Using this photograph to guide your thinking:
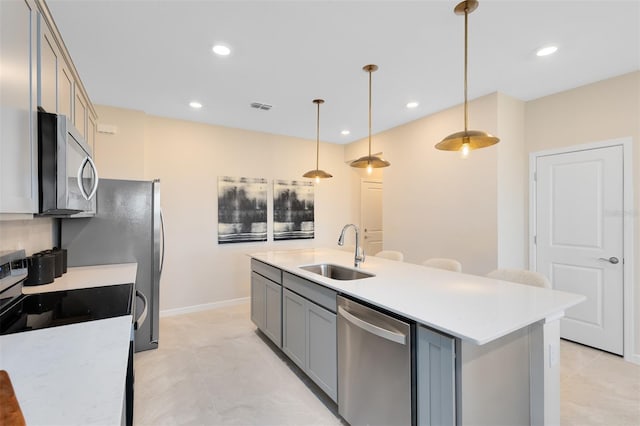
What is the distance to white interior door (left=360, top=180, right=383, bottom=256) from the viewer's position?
231 inches

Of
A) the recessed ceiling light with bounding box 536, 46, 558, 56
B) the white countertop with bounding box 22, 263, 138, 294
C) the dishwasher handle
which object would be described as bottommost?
the dishwasher handle

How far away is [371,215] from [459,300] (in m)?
4.33

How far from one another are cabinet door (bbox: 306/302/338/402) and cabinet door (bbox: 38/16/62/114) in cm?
195

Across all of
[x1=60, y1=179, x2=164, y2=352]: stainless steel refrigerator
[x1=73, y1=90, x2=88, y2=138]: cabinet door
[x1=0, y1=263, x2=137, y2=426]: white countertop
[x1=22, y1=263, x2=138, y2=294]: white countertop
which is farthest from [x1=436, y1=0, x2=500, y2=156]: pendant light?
[x1=60, y1=179, x2=164, y2=352]: stainless steel refrigerator

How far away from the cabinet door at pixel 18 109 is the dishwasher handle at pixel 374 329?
1.59 metres

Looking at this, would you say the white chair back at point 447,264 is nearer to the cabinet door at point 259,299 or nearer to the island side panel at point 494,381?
the island side panel at point 494,381

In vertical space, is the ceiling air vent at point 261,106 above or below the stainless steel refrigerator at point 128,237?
above

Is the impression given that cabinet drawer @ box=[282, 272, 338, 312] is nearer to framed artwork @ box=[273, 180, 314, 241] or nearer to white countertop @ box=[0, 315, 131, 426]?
white countertop @ box=[0, 315, 131, 426]

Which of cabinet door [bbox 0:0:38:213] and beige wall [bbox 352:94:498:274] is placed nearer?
cabinet door [bbox 0:0:38:213]

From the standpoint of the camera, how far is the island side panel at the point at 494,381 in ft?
4.30

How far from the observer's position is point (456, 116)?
3656 millimetres

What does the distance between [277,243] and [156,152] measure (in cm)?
224

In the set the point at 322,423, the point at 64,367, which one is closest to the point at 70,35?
the point at 64,367

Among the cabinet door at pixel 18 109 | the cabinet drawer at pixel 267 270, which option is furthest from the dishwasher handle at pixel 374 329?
the cabinet door at pixel 18 109
